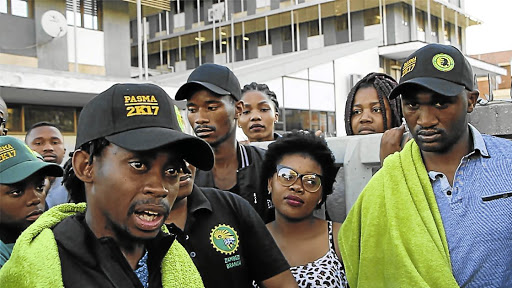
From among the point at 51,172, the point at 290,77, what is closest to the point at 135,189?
the point at 51,172

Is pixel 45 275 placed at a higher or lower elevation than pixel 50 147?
lower

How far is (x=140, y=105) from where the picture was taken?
5.45 feet

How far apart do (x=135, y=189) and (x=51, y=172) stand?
1.41 meters

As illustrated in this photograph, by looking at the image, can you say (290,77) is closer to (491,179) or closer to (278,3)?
(278,3)

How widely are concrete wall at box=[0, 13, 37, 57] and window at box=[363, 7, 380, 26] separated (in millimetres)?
16757

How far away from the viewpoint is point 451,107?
2.33 m

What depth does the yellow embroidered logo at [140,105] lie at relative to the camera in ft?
5.40

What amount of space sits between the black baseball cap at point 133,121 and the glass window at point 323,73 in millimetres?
17692

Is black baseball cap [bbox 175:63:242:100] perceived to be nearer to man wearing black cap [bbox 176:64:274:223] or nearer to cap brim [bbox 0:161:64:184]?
man wearing black cap [bbox 176:64:274:223]

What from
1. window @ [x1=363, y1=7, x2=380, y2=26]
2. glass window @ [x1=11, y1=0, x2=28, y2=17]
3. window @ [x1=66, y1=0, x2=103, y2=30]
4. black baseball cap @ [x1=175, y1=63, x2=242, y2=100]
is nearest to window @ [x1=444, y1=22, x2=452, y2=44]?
window @ [x1=363, y1=7, x2=380, y2=26]

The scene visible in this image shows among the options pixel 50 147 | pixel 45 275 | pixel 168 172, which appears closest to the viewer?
pixel 45 275

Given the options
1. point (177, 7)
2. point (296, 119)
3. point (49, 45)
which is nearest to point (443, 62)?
point (49, 45)

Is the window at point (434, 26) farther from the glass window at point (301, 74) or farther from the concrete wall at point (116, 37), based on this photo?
the concrete wall at point (116, 37)

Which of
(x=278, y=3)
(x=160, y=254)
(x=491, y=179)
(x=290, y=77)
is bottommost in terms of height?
(x=160, y=254)
